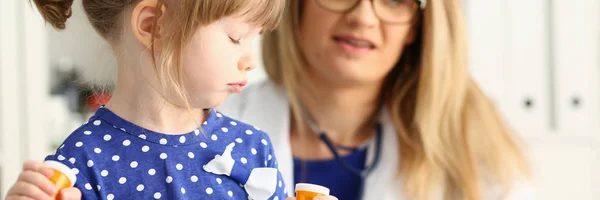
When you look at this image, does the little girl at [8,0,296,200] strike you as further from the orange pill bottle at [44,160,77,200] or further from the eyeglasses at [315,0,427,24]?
the eyeglasses at [315,0,427,24]

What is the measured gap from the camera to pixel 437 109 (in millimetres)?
1270

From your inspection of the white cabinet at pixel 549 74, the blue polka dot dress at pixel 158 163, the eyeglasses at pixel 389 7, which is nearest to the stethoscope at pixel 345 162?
the eyeglasses at pixel 389 7

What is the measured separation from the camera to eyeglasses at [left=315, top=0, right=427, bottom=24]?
Answer: 45.9 inches

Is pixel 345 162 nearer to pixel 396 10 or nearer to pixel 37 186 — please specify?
pixel 396 10

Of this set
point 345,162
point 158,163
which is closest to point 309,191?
point 158,163

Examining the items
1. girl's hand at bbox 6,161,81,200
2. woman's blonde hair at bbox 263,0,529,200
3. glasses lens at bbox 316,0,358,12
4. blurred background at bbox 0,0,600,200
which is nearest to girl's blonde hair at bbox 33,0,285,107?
girl's hand at bbox 6,161,81,200

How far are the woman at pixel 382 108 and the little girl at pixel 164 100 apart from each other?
21.4 inches

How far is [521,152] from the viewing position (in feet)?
4.66

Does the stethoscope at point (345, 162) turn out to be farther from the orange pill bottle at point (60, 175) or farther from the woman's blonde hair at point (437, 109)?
the orange pill bottle at point (60, 175)

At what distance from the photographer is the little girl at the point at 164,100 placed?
58 centimetres

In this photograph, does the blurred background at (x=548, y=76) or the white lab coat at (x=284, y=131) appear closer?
the white lab coat at (x=284, y=131)

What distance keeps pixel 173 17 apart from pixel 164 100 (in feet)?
0.25

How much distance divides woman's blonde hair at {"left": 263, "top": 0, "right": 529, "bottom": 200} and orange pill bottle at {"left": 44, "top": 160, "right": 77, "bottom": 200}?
0.73 m

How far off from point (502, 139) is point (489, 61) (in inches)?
43.9
